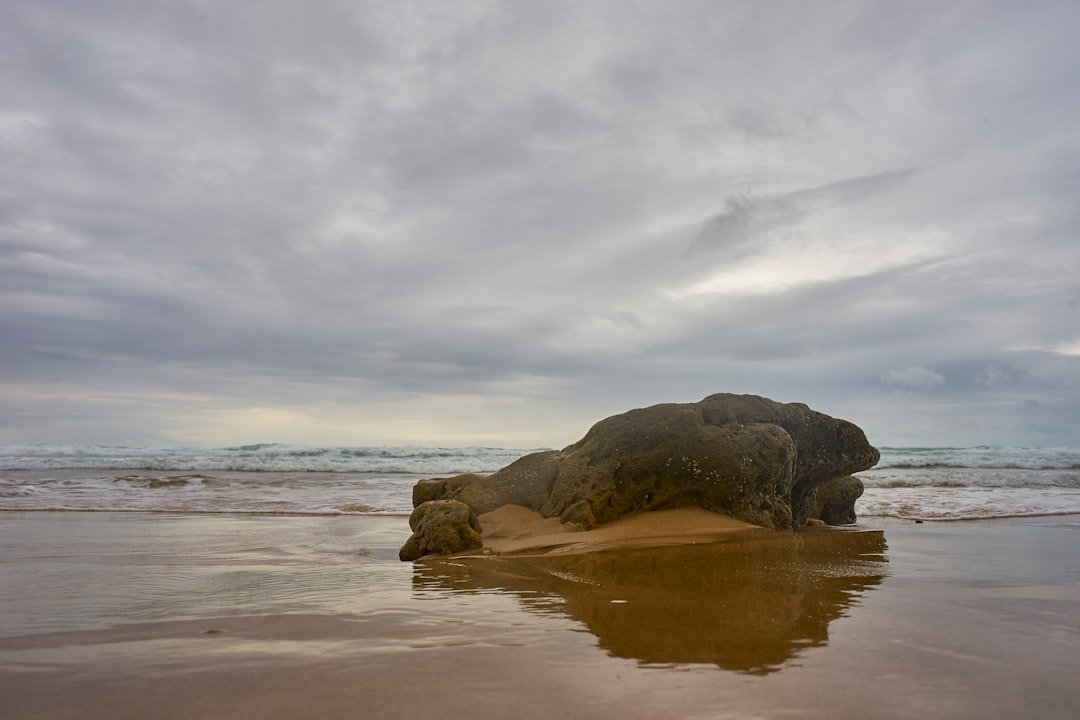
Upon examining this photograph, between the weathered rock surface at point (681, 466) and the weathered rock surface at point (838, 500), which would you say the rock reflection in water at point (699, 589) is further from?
the weathered rock surface at point (838, 500)

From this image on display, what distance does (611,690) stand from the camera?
6.90 feet

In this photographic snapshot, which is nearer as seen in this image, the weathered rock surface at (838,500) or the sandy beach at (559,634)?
the sandy beach at (559,634)

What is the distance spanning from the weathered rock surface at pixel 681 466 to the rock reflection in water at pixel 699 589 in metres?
0.96

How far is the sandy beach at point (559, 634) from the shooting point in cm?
205

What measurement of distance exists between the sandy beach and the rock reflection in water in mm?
19

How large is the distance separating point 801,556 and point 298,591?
3.63 metres

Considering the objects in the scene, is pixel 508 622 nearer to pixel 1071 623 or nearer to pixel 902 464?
pixel 1071 623

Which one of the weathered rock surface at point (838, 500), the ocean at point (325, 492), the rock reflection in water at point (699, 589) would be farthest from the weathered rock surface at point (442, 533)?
the weathered rock surface at point (838, 500)

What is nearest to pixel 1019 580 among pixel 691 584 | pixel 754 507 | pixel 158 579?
pixel 691 584

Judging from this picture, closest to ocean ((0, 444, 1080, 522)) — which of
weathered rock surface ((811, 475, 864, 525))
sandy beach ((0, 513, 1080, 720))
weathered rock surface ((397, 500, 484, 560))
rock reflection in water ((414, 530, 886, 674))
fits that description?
weathered rock surface ((811, 475, 864, 525))

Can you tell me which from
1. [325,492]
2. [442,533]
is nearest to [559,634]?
[442,533]

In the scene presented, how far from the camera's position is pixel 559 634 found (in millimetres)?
2859

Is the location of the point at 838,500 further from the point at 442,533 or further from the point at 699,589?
the point at 699,589

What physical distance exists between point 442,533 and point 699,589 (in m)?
2.96
